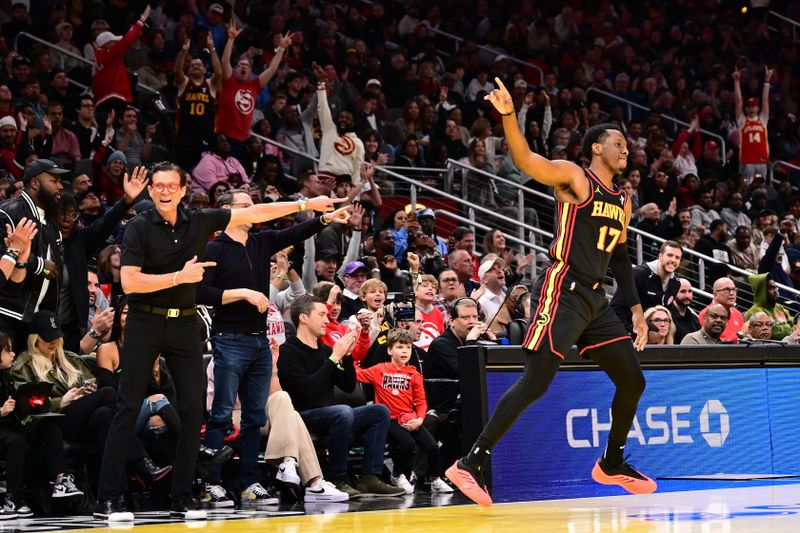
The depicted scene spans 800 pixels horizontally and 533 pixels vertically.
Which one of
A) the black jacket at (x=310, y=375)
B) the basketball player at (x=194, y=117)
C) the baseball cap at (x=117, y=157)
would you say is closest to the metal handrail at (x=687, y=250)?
the basketball player at (x=194, y=117)

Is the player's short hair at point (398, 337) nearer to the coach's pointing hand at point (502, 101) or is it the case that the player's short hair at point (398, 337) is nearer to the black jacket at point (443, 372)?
the black jacket at point (443, 372)

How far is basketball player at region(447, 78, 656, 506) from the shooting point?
691 cm

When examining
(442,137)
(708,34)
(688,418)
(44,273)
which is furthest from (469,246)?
(708,34)

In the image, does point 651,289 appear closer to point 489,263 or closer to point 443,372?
point 489,263

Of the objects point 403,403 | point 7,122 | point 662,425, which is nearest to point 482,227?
point 7,122

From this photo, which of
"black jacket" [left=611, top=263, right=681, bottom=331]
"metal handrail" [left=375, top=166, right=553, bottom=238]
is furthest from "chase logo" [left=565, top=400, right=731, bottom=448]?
"metal handrail" [left=375, top=166, right=553, bottom=238]

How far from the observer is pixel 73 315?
29.2 feet

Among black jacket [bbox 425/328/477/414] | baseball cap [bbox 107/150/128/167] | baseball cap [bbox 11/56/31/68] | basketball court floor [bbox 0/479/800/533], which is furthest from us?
baseball cap [bbox 11/56/31/68]

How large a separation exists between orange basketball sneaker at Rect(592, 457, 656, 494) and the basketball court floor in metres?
0.11

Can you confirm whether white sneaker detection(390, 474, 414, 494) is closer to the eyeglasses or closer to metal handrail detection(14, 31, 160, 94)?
the eyeglasses

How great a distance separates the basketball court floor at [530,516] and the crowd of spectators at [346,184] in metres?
0.73

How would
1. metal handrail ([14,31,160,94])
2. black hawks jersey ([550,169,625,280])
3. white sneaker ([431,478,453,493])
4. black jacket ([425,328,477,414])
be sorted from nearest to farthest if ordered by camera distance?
black hawks jersey ([550,169,625,280]) < white sneaker ([431,478,453,493]) < black jacket ([425,328,477,414]) < metal handrail ([14,31,160,94])

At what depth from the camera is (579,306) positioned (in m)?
7.04

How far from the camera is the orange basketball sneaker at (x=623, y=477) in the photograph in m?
7.33
